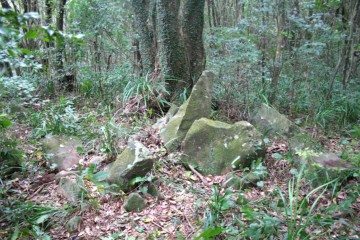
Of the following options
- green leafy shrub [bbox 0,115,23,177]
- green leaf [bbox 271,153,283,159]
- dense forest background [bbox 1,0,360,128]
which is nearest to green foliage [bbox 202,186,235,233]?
green leaf [bbox 271,153,283,159]

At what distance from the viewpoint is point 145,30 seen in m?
6.17

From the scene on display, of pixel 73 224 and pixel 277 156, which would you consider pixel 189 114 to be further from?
pixel 73 224

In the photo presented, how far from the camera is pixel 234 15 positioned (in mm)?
10875

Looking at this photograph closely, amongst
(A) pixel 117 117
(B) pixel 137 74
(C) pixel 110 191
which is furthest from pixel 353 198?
(B) pixel 137 74

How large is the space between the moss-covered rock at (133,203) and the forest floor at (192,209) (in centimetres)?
7

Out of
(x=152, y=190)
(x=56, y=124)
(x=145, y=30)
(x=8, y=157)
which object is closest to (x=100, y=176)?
(x=152, y=190)

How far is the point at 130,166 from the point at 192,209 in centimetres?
85

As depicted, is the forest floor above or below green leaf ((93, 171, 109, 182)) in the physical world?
below

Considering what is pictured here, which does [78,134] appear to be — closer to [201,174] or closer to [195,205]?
[201,174]

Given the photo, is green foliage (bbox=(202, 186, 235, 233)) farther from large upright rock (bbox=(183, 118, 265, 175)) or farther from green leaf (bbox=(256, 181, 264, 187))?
large upright rock (bbox=(183, 118, 265, 175))

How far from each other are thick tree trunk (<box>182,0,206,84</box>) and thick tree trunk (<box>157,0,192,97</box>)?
0.17 m

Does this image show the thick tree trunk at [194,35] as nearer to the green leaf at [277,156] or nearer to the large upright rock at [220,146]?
the large upright rock at [220,146]

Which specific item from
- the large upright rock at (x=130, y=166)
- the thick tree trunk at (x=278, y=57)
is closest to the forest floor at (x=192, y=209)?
the large upright rock at (x=130, y=166)

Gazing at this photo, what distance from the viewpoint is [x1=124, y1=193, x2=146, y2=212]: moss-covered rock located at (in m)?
3.27
